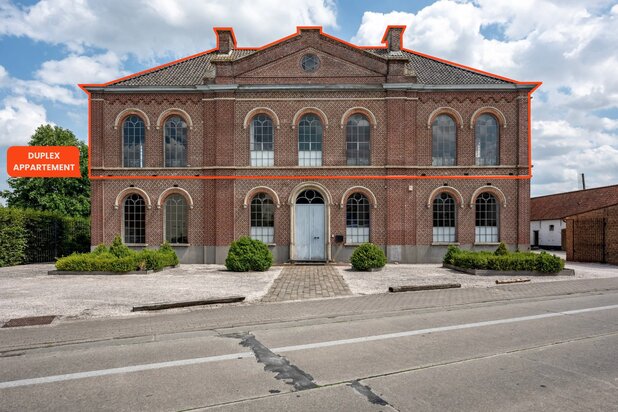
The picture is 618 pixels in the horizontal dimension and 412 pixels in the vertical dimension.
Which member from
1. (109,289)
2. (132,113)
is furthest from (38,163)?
(109,289)

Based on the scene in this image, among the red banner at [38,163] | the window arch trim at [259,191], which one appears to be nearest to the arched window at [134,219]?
the red banner at [38,163]

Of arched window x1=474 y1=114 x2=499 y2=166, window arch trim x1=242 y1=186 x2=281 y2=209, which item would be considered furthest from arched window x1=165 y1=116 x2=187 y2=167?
arched window x1=474 y1=114 x2=499 y2=166

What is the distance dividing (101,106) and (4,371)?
59.8 feet

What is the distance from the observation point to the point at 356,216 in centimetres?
2114

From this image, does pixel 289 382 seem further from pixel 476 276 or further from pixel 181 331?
pixel 476 276

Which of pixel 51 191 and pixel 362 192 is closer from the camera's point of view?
pixel 362 192

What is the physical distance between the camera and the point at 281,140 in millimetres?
21172

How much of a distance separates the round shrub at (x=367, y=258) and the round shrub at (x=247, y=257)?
3680 mm

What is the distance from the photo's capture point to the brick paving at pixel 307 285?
474 inches

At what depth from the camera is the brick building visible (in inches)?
825

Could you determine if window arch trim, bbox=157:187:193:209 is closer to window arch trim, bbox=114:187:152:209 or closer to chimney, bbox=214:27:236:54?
window arch trim, bbox=114:187:152:209

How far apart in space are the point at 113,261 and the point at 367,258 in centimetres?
988

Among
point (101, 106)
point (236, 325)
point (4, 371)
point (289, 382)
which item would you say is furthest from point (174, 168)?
point (289, 382)

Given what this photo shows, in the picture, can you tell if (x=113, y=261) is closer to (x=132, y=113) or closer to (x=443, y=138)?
(x=132, y=113)
